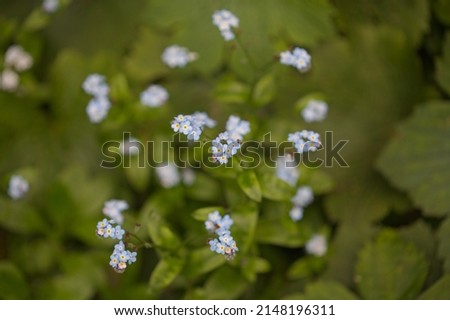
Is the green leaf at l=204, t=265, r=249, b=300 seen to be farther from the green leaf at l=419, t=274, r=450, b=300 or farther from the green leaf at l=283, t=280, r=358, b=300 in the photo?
the green leaf at l=419, t=274, r=450, b=300

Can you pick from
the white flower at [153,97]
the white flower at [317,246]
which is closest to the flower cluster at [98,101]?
the white flower at [153,97]

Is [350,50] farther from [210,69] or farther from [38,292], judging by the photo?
[38,292]

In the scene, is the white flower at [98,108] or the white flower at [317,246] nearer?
the white flower at [98,108]

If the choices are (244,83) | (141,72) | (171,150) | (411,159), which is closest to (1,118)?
(141,72)

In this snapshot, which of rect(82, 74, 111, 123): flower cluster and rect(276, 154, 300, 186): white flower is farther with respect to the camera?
rect(82, 74, 111, 123): flower cluster

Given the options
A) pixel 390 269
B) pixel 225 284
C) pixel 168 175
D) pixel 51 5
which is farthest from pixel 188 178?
pixel 51 5

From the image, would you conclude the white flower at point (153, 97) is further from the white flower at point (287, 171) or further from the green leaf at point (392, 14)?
the green leaf at point (392, 14)

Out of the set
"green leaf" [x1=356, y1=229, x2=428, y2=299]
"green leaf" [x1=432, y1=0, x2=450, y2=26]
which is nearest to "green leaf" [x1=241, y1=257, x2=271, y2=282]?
"green leaf" [x1=356, y1=229, x2=428, y2=299]
